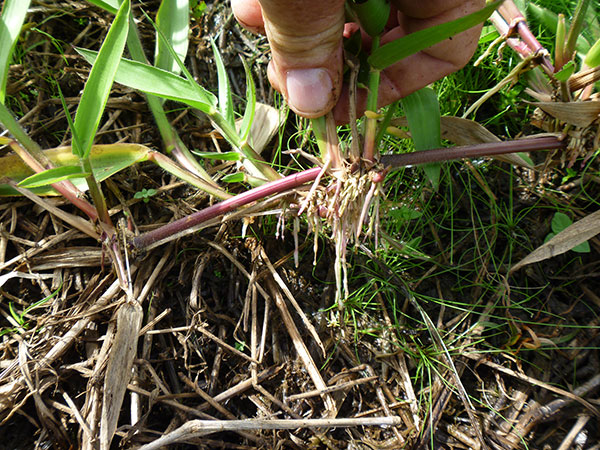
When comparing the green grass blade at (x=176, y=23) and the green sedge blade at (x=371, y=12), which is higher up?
the green grass blade at (x=176, y=23)

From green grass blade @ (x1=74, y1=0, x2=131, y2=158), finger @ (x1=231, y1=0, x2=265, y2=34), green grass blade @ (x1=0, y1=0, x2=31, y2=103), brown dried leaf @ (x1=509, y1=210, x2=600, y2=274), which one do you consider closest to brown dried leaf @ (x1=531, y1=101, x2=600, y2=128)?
brown dried leaf @ (x1=509, y1=210, x2=600, y2=274)

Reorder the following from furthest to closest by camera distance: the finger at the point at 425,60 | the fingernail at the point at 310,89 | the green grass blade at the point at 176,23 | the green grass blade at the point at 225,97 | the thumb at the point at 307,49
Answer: the green grass blade at the point at 176,23 → the green grass blade at the point at 225,97 → the finger at the point at 425,60 → the fingernail at the point at 310,89 → the thumb at the point at 307,49

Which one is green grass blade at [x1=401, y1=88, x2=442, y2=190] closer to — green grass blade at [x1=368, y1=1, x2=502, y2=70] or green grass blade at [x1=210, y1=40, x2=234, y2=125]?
green grass blade at [x1=368, y1=1, x2=502, y2=70]

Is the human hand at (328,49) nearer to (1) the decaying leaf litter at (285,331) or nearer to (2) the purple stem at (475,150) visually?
(2) the purple stem at (475,150)

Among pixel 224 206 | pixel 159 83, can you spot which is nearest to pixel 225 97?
pixel 159 83

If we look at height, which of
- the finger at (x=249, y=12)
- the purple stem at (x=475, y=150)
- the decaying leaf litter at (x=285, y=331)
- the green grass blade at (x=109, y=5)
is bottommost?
the decaying leaf litter at (x=285, y=331)

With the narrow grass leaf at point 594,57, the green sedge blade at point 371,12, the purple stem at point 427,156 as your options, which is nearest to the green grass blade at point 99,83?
the purple stem at point 427,156

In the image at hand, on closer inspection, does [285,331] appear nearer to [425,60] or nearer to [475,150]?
[475,150]
